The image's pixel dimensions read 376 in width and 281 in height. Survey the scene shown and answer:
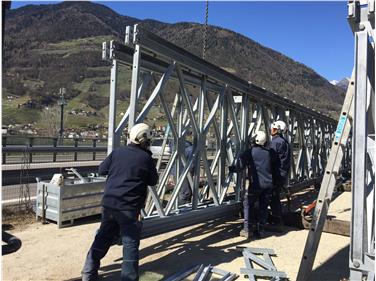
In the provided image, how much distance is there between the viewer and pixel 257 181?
298 inches

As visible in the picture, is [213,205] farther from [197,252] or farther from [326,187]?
[326,187]

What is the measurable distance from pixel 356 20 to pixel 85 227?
220 inches

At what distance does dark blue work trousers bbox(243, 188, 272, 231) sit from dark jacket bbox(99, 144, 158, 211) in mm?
2999

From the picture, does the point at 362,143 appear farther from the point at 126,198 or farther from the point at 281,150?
the point at 281,150

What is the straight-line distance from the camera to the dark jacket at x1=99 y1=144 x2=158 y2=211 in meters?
4.78

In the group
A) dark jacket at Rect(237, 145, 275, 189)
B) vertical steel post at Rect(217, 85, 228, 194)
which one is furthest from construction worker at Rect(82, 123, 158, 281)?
vertical steel post at Rect(217, 85, 228, 194)

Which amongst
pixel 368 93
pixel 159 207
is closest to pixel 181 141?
pixel 159 207

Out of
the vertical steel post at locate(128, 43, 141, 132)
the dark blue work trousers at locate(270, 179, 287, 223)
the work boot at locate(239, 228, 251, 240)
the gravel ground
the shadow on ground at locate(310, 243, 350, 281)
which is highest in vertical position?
the vertical steel post at locate(128, 43, 141, 132)

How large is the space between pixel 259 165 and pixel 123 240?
3.48 meters

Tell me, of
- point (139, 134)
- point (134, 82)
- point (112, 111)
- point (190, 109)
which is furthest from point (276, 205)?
point (139, 134)

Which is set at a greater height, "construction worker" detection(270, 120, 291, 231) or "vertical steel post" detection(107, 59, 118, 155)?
"vertical steel post" detection(107, 59, 118, 155)

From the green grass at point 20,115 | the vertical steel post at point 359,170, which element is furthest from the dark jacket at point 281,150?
the green grass at point 20,115

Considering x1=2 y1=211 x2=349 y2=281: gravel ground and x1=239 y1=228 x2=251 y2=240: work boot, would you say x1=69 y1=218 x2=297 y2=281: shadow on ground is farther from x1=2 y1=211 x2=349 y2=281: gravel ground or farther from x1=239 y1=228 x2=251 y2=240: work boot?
x1=239 y1=228 x2=251 y2=240: work boot

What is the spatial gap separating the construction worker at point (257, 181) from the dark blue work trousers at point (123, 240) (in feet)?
10.1
